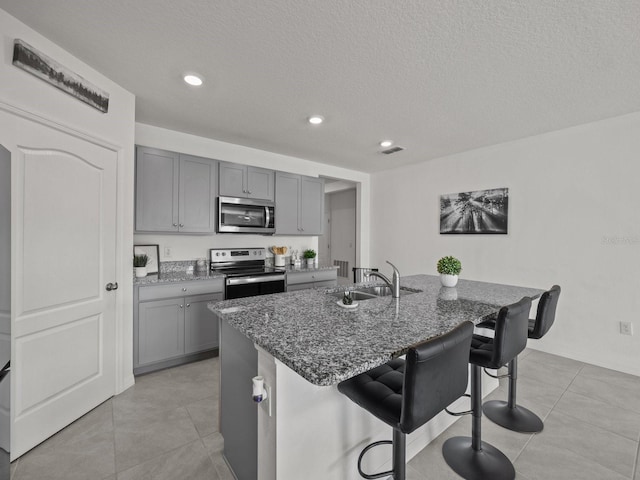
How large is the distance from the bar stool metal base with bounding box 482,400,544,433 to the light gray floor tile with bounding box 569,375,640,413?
765 millimetres

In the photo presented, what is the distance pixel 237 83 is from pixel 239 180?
4.63ft

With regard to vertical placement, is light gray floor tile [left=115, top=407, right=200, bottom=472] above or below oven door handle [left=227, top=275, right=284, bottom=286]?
below

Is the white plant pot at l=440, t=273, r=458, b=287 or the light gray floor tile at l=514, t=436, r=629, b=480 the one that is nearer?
the light gray floor tile at l=514, t=436, r=629, b=480

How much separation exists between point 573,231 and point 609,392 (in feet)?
5.15

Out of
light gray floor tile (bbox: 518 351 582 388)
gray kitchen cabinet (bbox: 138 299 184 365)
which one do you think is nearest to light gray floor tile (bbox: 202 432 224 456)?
gray kitchen cabinet (bbox: 138 299 184 365)

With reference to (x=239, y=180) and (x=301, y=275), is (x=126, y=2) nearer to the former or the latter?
(x=239, y=180)

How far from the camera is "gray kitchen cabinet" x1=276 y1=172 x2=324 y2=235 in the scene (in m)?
3.96

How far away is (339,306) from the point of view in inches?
67.1

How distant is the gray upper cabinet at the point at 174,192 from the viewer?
288cm

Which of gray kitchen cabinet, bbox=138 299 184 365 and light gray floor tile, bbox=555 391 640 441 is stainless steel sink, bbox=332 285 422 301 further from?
gray kitchen cabinet, bbox=138 299 184 365

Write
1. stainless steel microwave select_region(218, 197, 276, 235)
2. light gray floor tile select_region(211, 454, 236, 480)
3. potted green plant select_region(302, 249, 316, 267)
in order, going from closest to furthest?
light gray floor tile select_region(211, 454, 236, 480)
stainless steel microwave select_region(218, 197, 276, 235)
potted green plant select_region(302, 249, 316, 267)

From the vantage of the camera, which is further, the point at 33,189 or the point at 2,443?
the point at 33,189

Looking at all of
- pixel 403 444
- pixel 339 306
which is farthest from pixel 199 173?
pixel 403 444

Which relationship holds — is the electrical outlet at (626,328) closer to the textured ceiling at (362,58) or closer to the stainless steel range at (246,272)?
the textured ceiling at (362,58)
